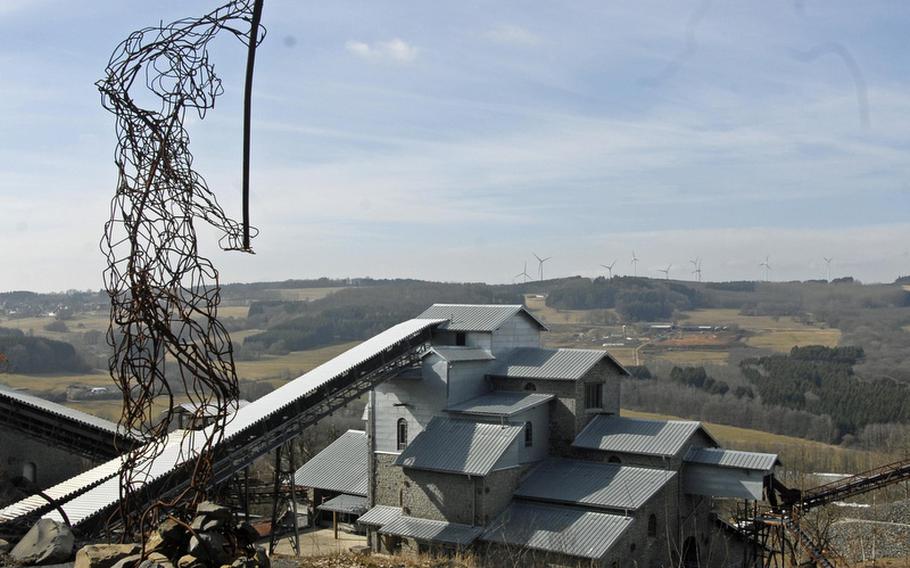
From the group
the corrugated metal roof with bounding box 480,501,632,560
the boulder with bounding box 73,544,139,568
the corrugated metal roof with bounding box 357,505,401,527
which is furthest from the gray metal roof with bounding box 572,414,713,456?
the boulder with bounding box 73,544,139,568

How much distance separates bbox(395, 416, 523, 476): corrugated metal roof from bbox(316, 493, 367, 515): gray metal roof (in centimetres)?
504

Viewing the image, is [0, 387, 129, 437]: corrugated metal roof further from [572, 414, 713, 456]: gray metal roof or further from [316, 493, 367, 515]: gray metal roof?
[572, 414, 713, 456]: gray metal roof

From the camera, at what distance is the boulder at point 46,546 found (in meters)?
11.5

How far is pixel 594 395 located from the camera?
108 ft

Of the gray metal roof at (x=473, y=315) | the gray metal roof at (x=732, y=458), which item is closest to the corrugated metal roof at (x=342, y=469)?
the gray metal roof at (x=473, y=315)

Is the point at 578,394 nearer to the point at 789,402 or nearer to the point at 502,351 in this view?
the point at 502,351

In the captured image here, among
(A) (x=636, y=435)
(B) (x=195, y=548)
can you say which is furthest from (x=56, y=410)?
(B) (x=195, y=548)

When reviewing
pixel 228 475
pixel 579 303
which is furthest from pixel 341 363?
pixel 579 303

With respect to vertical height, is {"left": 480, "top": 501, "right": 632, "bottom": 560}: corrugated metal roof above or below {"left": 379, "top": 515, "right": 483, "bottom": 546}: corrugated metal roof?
above

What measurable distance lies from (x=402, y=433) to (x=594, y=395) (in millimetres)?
7402

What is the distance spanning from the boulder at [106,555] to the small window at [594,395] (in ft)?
79.8

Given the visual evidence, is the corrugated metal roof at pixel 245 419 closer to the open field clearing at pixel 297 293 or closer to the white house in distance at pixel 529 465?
the white house in distance at pixel 529 465

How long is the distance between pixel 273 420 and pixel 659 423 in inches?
550

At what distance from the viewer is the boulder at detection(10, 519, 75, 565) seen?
11469 mm
